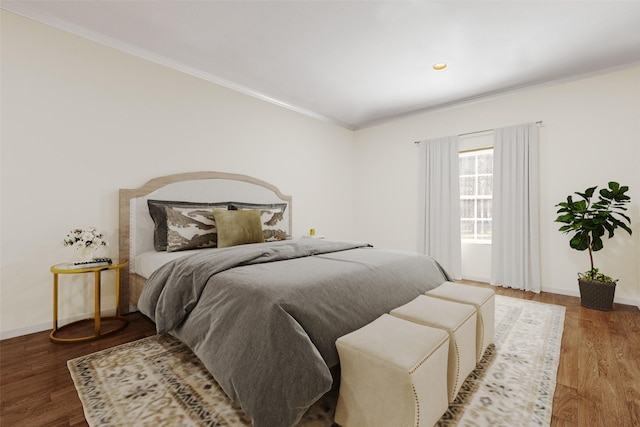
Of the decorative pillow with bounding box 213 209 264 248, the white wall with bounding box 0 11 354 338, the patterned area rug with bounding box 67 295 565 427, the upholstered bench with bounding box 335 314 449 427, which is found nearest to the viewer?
the upholstered bench with bounding box 335 314 449 427

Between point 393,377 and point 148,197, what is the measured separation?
2.74m

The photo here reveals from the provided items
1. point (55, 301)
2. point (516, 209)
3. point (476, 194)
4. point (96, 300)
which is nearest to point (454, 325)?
point (96, 300)

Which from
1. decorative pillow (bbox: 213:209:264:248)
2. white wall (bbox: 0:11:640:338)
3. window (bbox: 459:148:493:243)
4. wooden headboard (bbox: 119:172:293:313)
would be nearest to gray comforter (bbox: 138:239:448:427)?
decorative pillow (bbox: 213:209:264:248)

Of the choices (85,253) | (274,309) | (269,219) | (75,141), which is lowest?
(274,309)

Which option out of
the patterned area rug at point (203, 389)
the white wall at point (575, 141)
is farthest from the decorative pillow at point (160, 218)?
the white wall at point (575, 141)

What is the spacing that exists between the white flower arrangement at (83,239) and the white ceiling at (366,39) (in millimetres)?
1724

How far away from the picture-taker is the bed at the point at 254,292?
1214 mm

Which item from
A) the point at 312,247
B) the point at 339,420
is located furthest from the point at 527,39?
the point at 339,420

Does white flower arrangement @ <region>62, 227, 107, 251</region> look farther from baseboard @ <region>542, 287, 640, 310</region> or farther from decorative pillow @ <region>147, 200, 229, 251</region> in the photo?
baseboard @ <region>542, 287, 640, 310</region>

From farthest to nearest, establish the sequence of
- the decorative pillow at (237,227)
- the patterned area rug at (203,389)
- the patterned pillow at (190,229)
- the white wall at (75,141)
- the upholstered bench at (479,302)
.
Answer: the decorative pillow at (237,227), the patterned pillow at (190,229), the white wall at (75,141), the upholstered bench at (479,302), the patterned area rug at (203,389)

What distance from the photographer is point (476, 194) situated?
4.30 meters

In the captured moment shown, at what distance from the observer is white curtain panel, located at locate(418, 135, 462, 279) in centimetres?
421

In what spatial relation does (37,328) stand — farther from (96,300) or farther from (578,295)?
(578,295)

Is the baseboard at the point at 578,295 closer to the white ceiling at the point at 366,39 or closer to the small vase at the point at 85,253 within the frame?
the white ceiling at the point at 366,39
